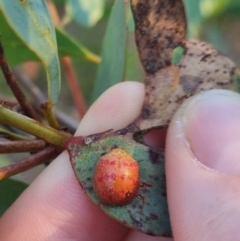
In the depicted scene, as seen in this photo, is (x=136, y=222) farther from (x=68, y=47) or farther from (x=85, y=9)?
(x=85, y=9)

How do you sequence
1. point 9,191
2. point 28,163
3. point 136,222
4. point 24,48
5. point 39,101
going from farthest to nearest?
point 39,101
point 24,48
point 9,191
point 28,163
point 136,222

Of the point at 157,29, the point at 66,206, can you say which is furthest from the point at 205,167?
the point at 66,206

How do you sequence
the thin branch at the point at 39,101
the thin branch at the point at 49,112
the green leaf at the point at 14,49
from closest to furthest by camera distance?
the thin branch at the point at 49,112 < the green leaf at the point at 14,49 < the thin branch at the point at 39,101

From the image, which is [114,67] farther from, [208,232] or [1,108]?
[208,232]

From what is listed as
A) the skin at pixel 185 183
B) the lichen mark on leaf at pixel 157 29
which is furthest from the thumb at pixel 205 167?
the lichen mark on leaf at pixel 157 29

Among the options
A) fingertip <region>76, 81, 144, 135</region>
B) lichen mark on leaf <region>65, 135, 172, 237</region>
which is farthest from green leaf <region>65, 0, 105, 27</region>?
lichen mark on leaf <region>65, 135, 172, 237</region>

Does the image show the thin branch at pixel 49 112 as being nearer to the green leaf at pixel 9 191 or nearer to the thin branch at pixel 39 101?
the green leaf at pixel 9 191

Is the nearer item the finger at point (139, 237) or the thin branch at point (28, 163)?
the thin branch at point (28, 163)
